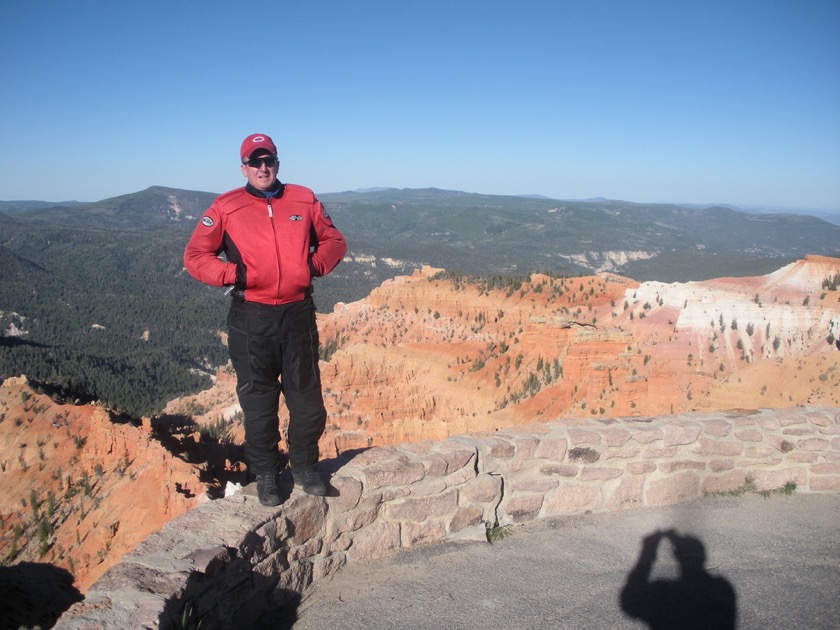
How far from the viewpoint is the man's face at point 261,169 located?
10.9 ft

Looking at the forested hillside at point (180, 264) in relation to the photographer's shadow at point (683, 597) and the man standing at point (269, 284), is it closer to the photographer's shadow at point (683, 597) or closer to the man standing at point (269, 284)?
the man standing at point (269, 284)

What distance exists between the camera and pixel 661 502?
188 inches

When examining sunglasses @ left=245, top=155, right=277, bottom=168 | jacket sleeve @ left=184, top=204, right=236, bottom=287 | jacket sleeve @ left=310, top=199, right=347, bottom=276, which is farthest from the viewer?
jacket sleeve @ left=310, top=199, right=347, bottom=276

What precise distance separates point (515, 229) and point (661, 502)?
528 ft

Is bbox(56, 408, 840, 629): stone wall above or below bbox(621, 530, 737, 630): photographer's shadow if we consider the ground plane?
above

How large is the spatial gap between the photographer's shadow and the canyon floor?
17.4 ft

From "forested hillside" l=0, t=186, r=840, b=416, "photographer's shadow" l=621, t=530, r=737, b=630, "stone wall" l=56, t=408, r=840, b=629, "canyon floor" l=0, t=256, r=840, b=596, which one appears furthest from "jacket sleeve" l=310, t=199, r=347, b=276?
"forested hillside" l=0, t=186, r=840, b=416

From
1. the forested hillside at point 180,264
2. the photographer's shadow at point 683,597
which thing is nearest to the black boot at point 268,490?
the photographer's shadow at point 683,597

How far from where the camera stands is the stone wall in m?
2.73

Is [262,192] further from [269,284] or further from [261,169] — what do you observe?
A: [269,284]

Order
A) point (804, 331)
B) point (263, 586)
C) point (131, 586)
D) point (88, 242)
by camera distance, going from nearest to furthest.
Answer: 1. point (131, 586)
2. point (263, 586)
3. point (804, 331)
4. point (88, 242)

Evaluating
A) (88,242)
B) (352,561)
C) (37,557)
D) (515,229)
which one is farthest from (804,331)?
(515,229)

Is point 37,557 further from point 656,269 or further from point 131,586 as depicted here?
point 656,269

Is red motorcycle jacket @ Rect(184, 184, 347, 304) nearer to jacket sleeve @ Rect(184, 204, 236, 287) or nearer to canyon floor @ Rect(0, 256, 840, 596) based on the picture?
jacket sleeve @ Rect(184, 204, 236, 287)
